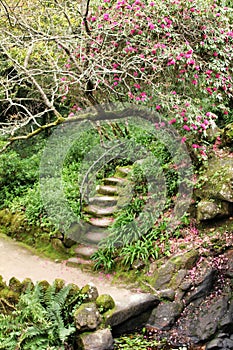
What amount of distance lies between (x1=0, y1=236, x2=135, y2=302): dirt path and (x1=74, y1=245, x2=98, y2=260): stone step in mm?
296

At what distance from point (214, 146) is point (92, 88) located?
8.56ft

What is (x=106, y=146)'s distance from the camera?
9.57 m

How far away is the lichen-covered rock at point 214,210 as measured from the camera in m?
6.36

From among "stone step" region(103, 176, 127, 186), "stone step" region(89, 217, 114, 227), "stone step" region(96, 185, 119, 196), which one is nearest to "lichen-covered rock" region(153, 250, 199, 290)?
"stone step" region(89, 217, 114, 227)

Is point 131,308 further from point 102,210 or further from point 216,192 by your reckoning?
point 102,210

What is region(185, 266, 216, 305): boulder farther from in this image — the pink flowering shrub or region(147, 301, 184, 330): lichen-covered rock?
the pink flowering shrub

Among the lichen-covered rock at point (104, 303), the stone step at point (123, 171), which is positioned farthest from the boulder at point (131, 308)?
the stone step at point (123, 171)

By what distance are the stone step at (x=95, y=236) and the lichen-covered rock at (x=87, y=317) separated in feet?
7.12

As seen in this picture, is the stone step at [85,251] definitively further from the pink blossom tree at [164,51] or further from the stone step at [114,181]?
the pink blossom tree at [164,51]

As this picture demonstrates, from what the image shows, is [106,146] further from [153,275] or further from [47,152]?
[153,275]

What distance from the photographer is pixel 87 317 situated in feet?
16.5

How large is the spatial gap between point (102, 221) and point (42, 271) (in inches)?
58.9

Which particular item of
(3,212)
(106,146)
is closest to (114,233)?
(106,146)

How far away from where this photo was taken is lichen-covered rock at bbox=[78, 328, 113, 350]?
4777 millimetres
